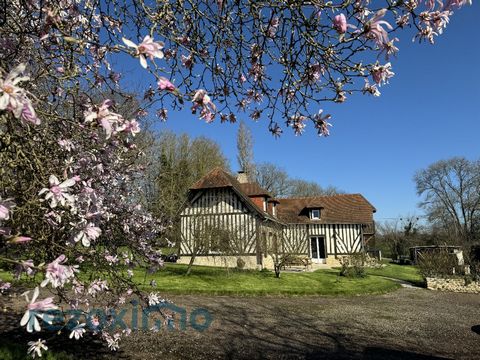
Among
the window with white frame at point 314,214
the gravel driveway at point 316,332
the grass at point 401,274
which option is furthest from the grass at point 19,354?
the window with white frame at point 314,214

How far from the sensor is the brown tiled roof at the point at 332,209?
29.7 meters

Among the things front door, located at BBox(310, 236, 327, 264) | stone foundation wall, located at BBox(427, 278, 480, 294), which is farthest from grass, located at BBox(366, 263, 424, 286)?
front door, located at BBox(310, 236, 327, 264)

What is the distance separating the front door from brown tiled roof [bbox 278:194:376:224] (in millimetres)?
1355

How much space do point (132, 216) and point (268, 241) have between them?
19.6 meters

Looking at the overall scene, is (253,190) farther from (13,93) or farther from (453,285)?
(13,93)

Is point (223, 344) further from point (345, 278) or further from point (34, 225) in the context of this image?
point (345, 278)

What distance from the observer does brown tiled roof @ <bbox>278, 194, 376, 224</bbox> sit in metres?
29.7

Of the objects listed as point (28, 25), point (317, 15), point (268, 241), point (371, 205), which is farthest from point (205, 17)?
point (371, 205)

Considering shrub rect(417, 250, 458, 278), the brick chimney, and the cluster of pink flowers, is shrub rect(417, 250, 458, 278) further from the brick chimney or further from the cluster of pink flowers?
the cluster of pink flowers

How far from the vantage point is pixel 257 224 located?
22.2 metres

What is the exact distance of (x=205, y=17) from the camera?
3.64m

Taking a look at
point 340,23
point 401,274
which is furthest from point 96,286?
point 401,274

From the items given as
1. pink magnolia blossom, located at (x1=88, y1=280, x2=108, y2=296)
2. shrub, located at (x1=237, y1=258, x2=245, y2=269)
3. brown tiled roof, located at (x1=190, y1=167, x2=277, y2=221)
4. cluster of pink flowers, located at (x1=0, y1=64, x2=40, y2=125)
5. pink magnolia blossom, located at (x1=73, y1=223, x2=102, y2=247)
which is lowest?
shrub, located at (x1=237, y1=258, x2=245, y2=269)

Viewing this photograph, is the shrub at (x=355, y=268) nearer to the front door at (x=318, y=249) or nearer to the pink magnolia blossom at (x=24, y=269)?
the front door at (x=318, y=249)
